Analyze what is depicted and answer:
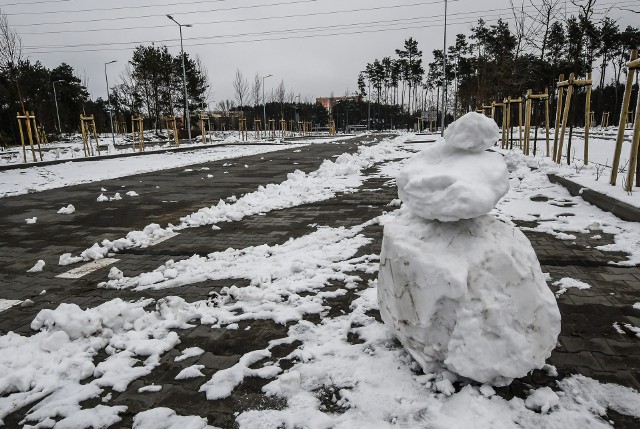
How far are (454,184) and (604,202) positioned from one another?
580cm

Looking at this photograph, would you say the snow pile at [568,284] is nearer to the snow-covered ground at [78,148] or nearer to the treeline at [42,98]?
the snow-covered ground at [78,148]

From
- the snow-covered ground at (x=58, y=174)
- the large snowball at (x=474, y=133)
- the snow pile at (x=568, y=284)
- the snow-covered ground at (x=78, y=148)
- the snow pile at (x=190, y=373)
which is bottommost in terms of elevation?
the snow pile at (x=190, y=373)

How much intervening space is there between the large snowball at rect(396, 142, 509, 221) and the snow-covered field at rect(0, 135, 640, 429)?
1.02 metres

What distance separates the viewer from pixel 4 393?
2.62 meters

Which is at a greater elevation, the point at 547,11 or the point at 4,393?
the point at 547,11

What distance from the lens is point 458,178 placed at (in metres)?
2.40

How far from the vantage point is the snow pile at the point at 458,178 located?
2.32 m

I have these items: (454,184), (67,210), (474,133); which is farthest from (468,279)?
(67,210)

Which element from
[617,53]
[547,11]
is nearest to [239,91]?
[547,11]

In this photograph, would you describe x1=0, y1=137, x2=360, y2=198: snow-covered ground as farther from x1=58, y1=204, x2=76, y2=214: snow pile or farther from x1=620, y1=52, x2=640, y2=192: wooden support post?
x1=620, y1=52, x2=640, y2=192: wooden support post

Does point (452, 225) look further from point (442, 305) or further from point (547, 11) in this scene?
point (547, 11)

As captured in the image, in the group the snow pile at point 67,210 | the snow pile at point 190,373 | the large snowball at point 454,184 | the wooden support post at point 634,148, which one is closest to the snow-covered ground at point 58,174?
the snow pile at point 67,210

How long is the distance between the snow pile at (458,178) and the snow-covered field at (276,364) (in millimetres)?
1028

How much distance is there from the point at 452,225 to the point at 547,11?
1645cm
